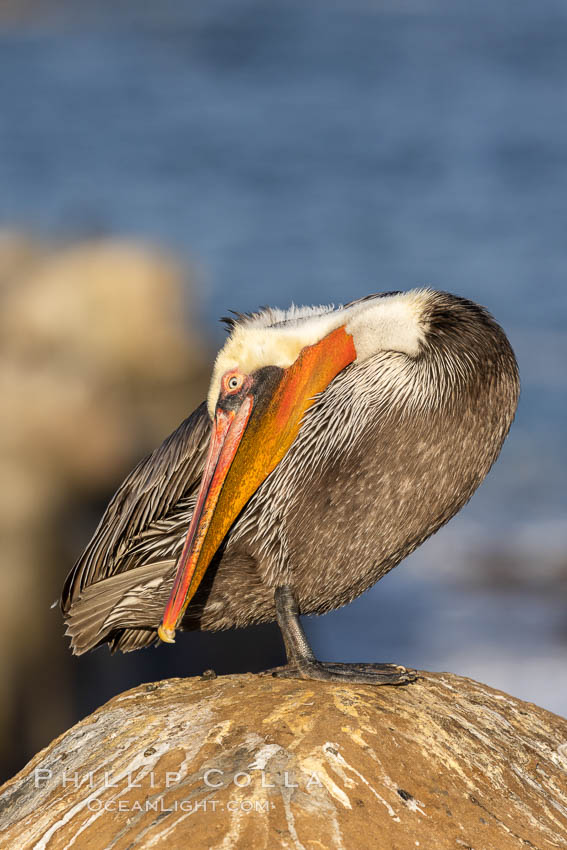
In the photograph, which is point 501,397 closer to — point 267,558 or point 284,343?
point 284,343

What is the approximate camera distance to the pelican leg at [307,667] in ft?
13.2

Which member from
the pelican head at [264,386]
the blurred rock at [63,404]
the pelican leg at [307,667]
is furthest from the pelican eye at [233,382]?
the blurred rock at [63,404]

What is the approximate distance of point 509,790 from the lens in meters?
3.53

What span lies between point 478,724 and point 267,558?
1.10 meters

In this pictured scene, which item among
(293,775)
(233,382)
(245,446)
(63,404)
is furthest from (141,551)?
(63,404)

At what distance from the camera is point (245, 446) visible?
4203mm

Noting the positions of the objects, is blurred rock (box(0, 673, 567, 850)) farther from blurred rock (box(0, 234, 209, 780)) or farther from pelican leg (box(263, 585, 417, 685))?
blurred rock (box(0, 234, 209, 780))

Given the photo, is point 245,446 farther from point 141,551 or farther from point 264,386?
point 141,551

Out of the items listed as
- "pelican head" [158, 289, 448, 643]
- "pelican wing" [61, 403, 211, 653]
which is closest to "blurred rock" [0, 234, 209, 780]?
"pelican wing" [61, 403, 211, 653]

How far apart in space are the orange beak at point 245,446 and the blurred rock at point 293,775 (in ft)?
1.57

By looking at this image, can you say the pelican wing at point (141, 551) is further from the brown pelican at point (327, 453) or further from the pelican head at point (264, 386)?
the pelican head at point (264, 386)

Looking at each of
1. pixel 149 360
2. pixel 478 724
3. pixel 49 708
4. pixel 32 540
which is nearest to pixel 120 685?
pixel 49 708

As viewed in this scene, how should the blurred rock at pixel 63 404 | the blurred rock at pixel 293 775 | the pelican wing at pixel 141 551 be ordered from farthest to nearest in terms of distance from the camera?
the blurred rock at pixel 63 404 < the pelican wing at pixel 141 551 < the blurred rock at pixel 293 775

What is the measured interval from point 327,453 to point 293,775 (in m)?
1.45
